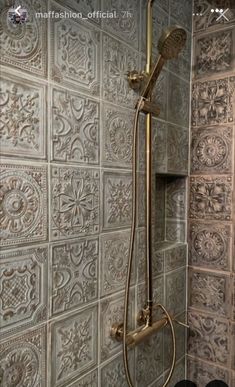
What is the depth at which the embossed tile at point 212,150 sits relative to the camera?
1.23 m

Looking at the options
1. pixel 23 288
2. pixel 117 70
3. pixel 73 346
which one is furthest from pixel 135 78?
pixel 73 346

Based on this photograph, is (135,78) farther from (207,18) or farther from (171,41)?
(207,18)

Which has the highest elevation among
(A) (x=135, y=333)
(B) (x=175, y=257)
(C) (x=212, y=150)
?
(C) (x=212, y=150)

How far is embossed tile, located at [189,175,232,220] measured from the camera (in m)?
1.23

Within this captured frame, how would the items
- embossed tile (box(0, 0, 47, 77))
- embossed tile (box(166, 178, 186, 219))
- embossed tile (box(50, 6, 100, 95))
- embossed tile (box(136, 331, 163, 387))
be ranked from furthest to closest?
1. embossed tile (box(166, 178, 186, 219))
2. embossed tile (box(136, 331, 163, 387))
3. embossed tile (box(50, 6, 100, 95))
4. embossed tile (box(0, 0, 47, 77))

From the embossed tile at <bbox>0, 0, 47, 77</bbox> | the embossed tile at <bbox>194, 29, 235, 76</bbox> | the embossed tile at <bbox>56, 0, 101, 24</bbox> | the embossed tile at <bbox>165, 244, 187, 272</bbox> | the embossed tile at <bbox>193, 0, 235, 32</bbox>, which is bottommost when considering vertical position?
the embossed tile at <bbox>165, 244, 187, 272</bbox>

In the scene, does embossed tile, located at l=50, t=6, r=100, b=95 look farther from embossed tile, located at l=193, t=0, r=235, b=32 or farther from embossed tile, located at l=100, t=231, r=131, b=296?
embossed tile, located at l=193, t=0, r=235, b=32

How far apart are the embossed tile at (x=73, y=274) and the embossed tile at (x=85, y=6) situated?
60 cm

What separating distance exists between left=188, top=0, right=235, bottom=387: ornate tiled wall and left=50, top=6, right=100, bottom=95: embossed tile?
609mm

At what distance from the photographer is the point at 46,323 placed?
2.43ft

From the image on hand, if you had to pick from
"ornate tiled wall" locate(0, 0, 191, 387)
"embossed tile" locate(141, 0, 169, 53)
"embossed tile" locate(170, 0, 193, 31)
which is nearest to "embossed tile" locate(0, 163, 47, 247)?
"ornate tiled wall" locate(0, 0, 191, 387)

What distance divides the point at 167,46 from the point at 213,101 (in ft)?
1.38

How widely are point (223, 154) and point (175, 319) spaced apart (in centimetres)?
72

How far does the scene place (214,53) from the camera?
4.13 ft
